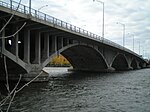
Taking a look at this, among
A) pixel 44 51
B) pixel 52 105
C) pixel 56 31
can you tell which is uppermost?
pixel 56 31

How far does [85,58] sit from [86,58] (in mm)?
320

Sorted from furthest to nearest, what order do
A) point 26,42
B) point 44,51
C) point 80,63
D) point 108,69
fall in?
point 80,63 → point 108,69 → point 44,51 → point 26,42

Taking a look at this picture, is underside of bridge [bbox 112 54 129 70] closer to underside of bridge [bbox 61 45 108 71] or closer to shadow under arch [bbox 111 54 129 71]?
shadow under arch [bbox 111 54 129 71]

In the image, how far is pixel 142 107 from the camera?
1922cm

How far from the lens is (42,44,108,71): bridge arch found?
71.1 metres

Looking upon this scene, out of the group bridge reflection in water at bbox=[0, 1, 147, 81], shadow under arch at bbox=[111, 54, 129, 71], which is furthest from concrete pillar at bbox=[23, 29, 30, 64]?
shadow under arch at bbox=[111, 54, 129, 71]

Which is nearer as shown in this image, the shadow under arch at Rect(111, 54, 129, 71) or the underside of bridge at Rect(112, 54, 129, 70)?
the shadow under arch at Rect(111, 54, 129, 71)

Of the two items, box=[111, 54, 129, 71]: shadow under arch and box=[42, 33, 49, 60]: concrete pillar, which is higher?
box=[42, 33, 49, 60]: concrete pillar

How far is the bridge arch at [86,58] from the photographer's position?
7112 centimetres

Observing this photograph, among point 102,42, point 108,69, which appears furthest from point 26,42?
point 108,69

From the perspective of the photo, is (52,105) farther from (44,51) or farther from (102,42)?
(102,42)

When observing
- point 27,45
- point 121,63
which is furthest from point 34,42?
point 121,63

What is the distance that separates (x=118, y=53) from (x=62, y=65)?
5690cm

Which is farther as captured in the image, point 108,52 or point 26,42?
point 108,52
